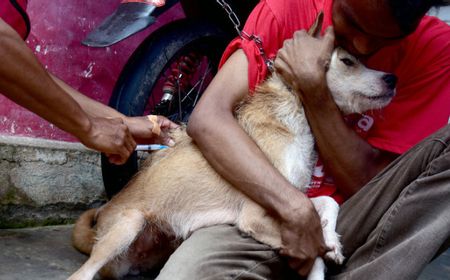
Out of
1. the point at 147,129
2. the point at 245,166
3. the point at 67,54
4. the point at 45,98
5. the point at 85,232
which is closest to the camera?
the point at 45,98

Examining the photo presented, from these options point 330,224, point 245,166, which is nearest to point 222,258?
point 245,166

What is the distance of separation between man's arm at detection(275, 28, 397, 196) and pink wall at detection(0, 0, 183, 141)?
5.58 feet

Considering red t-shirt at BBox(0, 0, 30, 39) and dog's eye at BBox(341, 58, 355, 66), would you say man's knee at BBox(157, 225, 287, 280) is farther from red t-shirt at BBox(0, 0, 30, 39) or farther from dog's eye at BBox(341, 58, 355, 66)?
red t-shirt at BBox(0, 0, 30, 39)

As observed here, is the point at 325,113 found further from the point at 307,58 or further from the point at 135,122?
the point at 135,122

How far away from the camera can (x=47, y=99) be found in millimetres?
2416

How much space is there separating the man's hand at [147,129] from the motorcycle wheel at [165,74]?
236 millimetres

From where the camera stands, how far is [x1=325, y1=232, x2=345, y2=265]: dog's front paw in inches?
101

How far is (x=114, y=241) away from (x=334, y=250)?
990 mm

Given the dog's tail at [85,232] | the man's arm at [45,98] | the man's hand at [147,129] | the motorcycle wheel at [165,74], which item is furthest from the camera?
the motorcycle wheel at [165,74]

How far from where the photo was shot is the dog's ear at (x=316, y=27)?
103 inches

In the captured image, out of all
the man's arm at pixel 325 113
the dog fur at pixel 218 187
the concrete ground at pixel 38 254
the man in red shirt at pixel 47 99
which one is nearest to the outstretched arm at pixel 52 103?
the man in red shirt at pixel 47 99

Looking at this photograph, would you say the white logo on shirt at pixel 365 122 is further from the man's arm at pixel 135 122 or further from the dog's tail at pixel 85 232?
the dog's tail at pixel 85 232

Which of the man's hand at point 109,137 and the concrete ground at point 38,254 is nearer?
the man's hand at point 109,137

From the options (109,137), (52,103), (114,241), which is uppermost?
(52,103)
